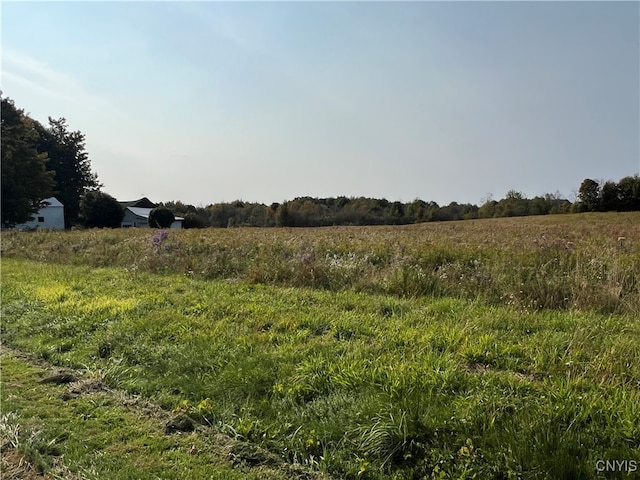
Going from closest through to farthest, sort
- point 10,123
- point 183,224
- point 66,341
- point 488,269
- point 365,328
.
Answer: point 365,328
point 66,341
point 488,269
point 10,123
point 183,224

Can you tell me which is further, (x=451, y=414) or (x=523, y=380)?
(x=523, y=380)

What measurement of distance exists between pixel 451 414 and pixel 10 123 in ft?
136

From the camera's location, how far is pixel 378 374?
12.3ft

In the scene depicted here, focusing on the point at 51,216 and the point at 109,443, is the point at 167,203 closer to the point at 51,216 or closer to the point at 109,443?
the point at 51,216

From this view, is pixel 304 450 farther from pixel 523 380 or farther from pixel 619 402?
pixel 619 402

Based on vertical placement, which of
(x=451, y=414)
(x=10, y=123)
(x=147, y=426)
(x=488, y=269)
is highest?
(x=10, y=123)

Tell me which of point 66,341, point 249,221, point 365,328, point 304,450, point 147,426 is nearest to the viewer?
point 304,450

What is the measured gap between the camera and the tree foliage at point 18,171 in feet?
99.9

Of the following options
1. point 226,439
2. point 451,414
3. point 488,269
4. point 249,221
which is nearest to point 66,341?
point 226,439

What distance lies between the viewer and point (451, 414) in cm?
304

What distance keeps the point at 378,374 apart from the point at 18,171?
124 feet

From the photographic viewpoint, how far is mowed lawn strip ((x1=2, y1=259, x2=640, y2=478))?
274 cm

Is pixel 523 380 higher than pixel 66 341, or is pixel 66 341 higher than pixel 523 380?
pixel 523 380

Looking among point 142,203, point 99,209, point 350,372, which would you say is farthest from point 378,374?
point 142,203
